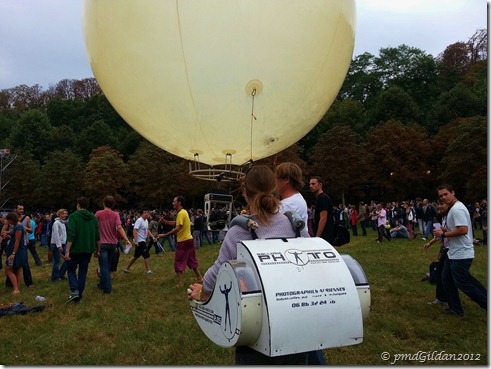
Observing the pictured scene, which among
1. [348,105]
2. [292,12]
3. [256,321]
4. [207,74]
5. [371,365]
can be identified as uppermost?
[348,105]

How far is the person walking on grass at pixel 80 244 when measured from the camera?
7.07 meters

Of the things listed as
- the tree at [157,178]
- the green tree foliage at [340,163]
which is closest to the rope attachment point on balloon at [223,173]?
the green tree foliage at [340,163]

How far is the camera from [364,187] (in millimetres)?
44875

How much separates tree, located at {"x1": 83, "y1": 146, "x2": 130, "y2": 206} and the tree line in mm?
115

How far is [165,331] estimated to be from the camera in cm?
538

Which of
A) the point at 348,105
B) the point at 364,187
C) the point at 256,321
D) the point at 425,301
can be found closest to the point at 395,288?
the point at 425,301

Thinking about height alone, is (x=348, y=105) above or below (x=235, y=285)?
above

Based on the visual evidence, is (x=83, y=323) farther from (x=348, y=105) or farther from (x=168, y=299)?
(x=348, y=105)

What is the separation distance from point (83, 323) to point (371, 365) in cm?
370

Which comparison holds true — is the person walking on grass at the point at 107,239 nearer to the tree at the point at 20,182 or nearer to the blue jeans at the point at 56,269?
the blue jeans at the point at 56,269

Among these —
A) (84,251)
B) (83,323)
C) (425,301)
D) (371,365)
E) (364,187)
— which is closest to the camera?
(371,365)

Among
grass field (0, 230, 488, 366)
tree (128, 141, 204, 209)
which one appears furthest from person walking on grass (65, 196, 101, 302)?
tree (128, 141, 204, 209)

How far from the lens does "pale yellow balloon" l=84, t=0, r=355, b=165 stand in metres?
→ 4.59

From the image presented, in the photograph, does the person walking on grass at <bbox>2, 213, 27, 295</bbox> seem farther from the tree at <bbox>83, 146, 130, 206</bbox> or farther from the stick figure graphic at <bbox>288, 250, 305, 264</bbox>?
the tree at <bbox>83, 146, 130, 206</bbox>
